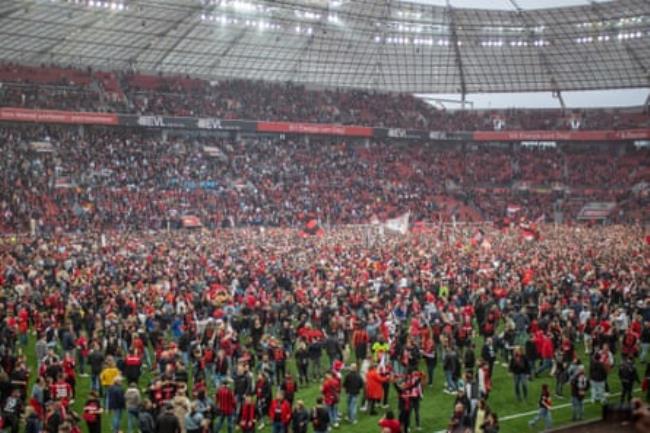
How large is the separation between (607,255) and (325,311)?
1625cm

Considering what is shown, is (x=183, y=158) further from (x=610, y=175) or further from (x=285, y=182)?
(x=610, y=175)

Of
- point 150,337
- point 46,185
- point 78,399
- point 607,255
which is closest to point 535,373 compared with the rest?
point 150,337

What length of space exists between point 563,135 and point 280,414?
56303mm

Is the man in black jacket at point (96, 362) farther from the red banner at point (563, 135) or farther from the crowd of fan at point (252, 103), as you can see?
the red banner at point (563, 135)

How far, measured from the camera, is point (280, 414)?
38.1 ft

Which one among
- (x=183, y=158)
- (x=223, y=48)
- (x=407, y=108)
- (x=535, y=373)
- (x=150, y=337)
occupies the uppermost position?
(x=223, y=48)

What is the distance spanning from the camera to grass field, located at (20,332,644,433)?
13.4m

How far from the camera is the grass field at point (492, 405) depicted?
13383 millimetres

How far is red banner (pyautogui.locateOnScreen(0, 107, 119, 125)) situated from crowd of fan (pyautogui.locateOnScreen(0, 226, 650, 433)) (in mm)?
17243

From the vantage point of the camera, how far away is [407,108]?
6519 cm

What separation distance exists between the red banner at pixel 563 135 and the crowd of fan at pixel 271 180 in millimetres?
1917

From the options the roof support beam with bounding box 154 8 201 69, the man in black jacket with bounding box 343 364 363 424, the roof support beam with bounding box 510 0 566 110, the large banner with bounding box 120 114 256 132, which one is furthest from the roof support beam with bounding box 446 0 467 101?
the man in black jacket with bounding box 343 364 363 424

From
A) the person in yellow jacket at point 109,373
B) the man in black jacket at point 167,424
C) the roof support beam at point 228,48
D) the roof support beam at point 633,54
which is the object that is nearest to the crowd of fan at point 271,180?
the roof support beam at point 228,48

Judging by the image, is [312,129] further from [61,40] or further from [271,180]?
[61,40]
